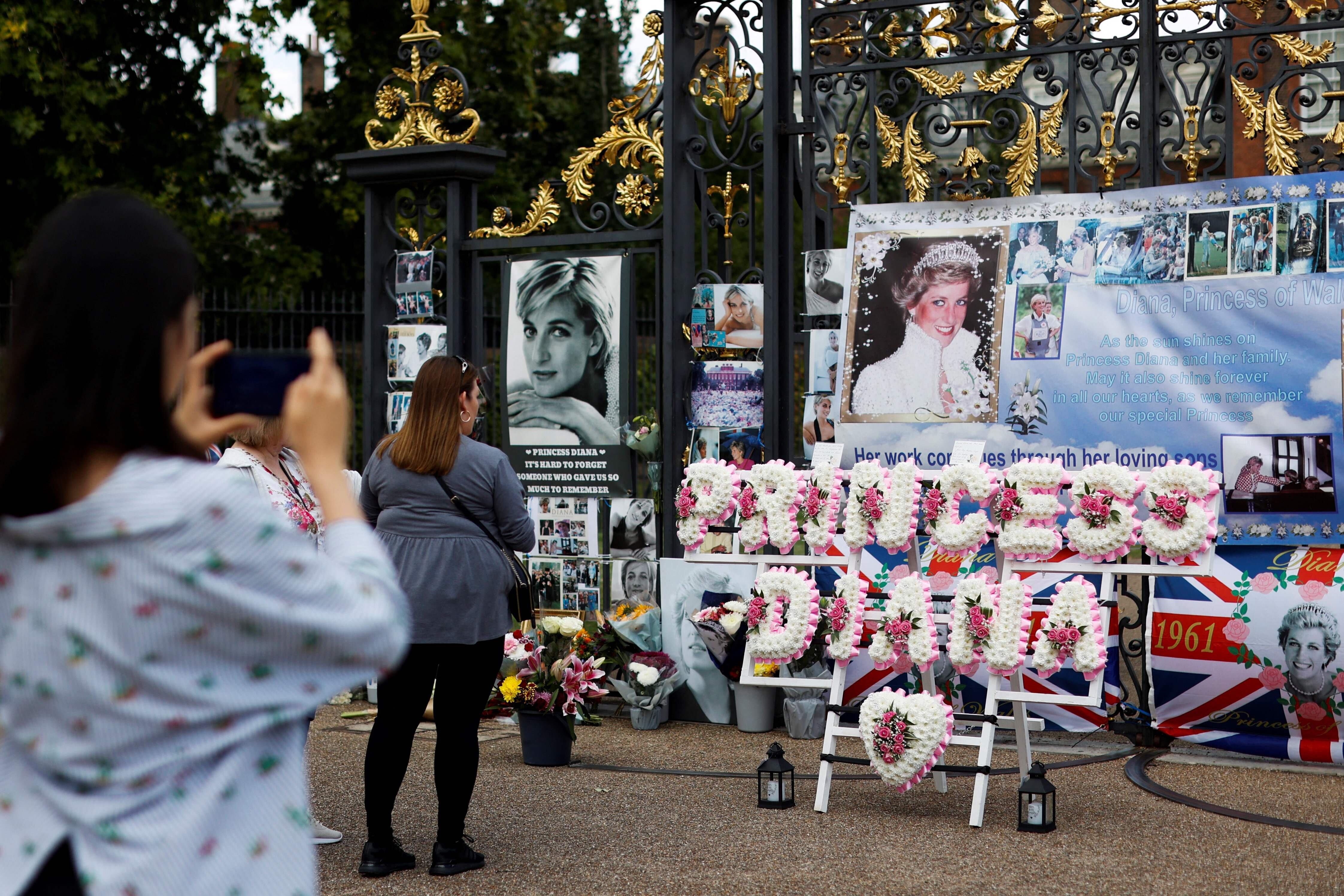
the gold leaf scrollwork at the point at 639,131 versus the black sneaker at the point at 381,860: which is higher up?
the gold leaf scrollwork at the point at 639,131

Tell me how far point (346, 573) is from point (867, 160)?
6734mm

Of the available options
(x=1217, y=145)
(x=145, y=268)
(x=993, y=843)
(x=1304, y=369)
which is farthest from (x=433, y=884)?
(x=1217, y=145)

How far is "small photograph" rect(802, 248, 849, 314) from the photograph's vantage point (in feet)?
25.6

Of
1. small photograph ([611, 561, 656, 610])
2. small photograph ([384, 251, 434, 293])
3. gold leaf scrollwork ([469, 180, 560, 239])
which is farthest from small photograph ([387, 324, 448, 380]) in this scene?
small photograph ([611, 561, 656, 610])

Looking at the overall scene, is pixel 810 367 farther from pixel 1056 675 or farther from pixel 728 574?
pixel 1056 675

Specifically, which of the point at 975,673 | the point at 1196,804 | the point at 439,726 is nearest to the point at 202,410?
the point at 439,726

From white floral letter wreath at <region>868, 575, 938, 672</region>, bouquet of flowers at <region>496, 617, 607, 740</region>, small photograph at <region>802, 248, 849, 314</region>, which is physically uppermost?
small photograph at <region>802, 248, 849, 314</region>

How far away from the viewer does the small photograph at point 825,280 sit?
780 cm

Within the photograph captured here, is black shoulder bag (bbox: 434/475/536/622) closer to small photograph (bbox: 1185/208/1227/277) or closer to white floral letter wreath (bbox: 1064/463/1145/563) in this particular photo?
white floral letter wreath (bbox: 1064/463/1145/563)

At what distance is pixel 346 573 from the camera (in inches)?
65.8

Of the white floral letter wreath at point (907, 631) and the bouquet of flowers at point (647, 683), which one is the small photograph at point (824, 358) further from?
the white floral letter wreath at point (907, 631)

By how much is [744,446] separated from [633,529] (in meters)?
0.84

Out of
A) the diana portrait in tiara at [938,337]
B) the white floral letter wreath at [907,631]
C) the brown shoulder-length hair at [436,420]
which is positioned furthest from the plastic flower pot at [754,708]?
the brown shoulder-length hair at [436,420]

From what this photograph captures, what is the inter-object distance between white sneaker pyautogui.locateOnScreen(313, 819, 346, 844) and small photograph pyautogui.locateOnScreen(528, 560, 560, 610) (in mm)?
2974
